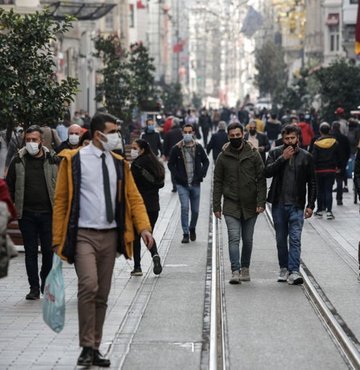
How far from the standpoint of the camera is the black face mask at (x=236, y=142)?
1555 centimetres

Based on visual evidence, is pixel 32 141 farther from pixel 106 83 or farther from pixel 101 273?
pixel 106 83

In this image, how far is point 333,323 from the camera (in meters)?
12.6

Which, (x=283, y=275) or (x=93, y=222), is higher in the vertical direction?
(x=93, y=222)

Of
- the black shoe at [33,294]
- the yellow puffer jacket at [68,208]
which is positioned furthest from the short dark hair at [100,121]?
the black shoe at [33,294]

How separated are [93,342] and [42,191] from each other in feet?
13.9

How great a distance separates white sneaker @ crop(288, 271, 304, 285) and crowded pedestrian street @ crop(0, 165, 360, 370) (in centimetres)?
8

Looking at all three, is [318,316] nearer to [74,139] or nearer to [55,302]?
[55,302]

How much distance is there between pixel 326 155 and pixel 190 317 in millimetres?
12354

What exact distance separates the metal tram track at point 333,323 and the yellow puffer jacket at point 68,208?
196 cm

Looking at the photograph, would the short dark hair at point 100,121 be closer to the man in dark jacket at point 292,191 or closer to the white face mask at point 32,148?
the white face mask at point 32,148

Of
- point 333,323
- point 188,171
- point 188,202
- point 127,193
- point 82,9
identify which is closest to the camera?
point 127,193

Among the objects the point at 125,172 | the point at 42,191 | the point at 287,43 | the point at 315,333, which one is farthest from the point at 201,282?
the point at 287,43

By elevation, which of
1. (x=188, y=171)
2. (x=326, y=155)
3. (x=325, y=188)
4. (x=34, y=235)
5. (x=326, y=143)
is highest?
(x=34, y=235)

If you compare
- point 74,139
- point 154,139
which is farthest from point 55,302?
point 154,139
